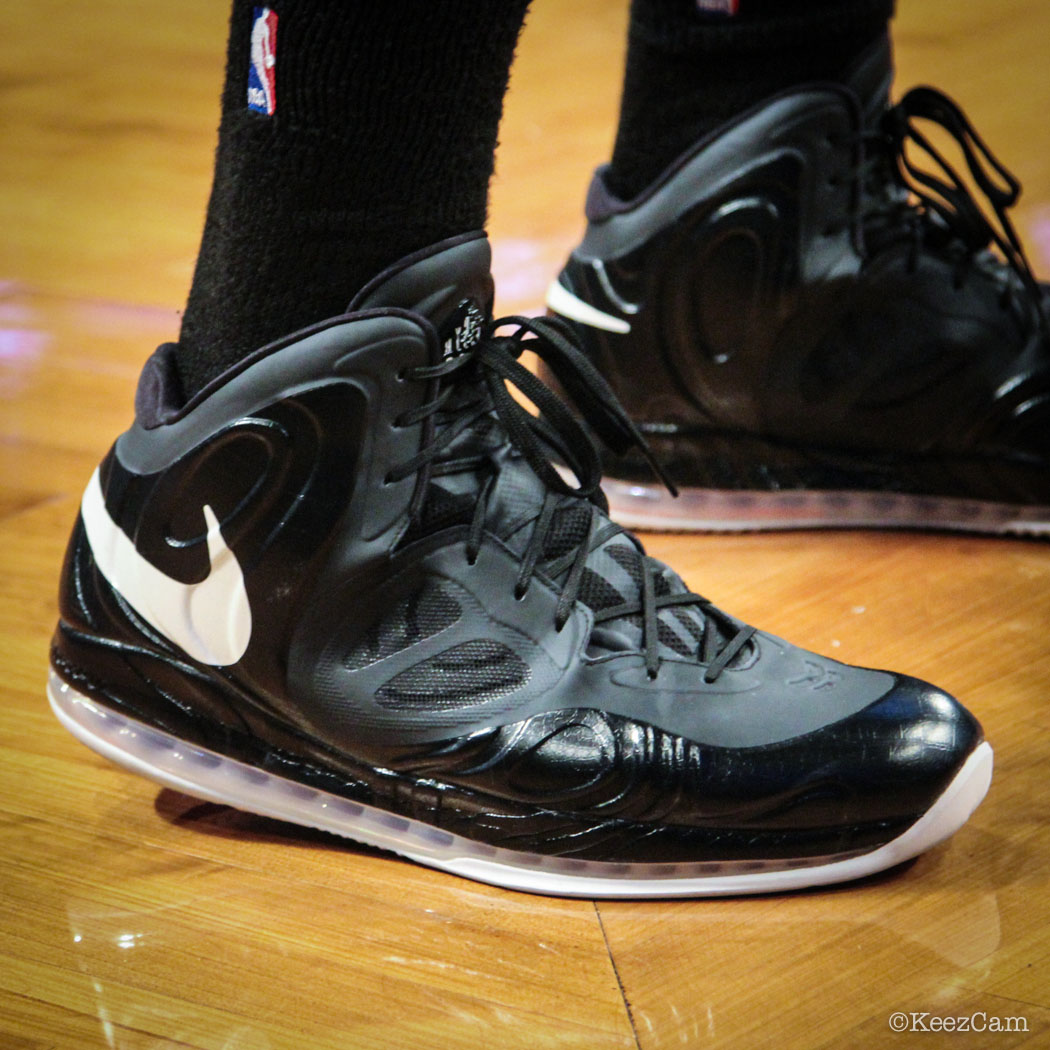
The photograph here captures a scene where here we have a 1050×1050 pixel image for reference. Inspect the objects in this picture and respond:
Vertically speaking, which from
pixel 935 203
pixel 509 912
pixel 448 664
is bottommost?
pixel 509 912

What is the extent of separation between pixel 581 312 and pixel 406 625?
1.35ft

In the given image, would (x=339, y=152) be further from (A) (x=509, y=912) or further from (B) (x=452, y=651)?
(A) (x=509, y=912)

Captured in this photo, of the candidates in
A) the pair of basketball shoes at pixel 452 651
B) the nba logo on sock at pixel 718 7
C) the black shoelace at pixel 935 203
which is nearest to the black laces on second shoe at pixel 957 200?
the black shoelace at pixel 935 203

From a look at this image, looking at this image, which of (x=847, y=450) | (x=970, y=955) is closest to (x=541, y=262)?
(x=847, y=450)

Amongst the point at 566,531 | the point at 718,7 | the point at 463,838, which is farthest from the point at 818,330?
the point at 463,838

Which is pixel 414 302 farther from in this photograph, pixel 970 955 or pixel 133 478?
pixel 970 955

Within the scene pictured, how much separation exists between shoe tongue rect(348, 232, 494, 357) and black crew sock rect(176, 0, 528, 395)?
0.05 feet

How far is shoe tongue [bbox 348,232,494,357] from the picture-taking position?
1.81ft

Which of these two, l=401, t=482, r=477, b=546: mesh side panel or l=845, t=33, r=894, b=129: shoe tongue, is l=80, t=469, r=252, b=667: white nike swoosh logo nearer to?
l=401, t=482, r=477, b=546: mesh side panel

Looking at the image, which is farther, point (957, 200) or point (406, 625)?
point (957, 200)

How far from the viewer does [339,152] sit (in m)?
0.55

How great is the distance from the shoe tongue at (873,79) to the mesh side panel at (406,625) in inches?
21.7

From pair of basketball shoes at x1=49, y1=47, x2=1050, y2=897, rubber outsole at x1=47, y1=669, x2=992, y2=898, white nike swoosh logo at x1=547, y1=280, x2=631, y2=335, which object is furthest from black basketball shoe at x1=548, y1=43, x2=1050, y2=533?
rubber outsole at x1=47, y1=669, x2=992, y2=898

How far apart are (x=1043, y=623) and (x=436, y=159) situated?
523 mm
